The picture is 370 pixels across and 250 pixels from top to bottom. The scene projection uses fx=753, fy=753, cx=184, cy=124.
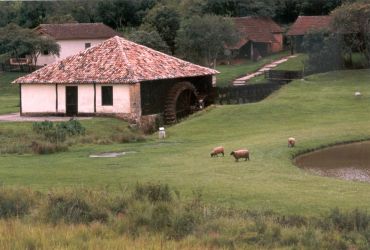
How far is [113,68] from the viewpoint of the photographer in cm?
4169

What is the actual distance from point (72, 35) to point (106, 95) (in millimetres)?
43881

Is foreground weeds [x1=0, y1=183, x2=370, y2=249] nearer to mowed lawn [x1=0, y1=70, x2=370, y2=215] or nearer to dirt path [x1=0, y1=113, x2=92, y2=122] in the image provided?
mowed lawn [x1=0, y1=70, x2=370, y2=215]

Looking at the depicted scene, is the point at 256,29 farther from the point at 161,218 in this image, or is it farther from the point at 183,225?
the point at 183,225

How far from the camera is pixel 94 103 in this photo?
4100 cm

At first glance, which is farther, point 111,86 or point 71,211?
point 111,86

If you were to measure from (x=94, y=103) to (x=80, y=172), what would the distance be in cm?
1872

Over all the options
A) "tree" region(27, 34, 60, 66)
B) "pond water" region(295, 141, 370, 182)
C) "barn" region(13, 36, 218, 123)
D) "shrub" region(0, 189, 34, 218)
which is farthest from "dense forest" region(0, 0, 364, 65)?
"shrub" region(0, 189, 34, 218)

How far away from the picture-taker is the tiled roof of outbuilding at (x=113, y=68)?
4081 cm

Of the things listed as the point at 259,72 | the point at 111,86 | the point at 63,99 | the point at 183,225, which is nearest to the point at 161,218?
the point at 183,225

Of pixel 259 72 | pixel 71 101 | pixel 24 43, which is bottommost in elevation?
pixel 71 101

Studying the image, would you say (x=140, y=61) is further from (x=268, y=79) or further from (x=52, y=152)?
(x=268, y=79)

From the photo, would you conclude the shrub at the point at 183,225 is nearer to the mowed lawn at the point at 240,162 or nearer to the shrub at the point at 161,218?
the shrub at the point at 161,218

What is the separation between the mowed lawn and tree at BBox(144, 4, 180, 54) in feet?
99.8

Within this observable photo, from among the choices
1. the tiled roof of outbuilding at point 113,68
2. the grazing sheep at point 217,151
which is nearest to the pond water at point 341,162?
the grazing sheep at point 217,151
